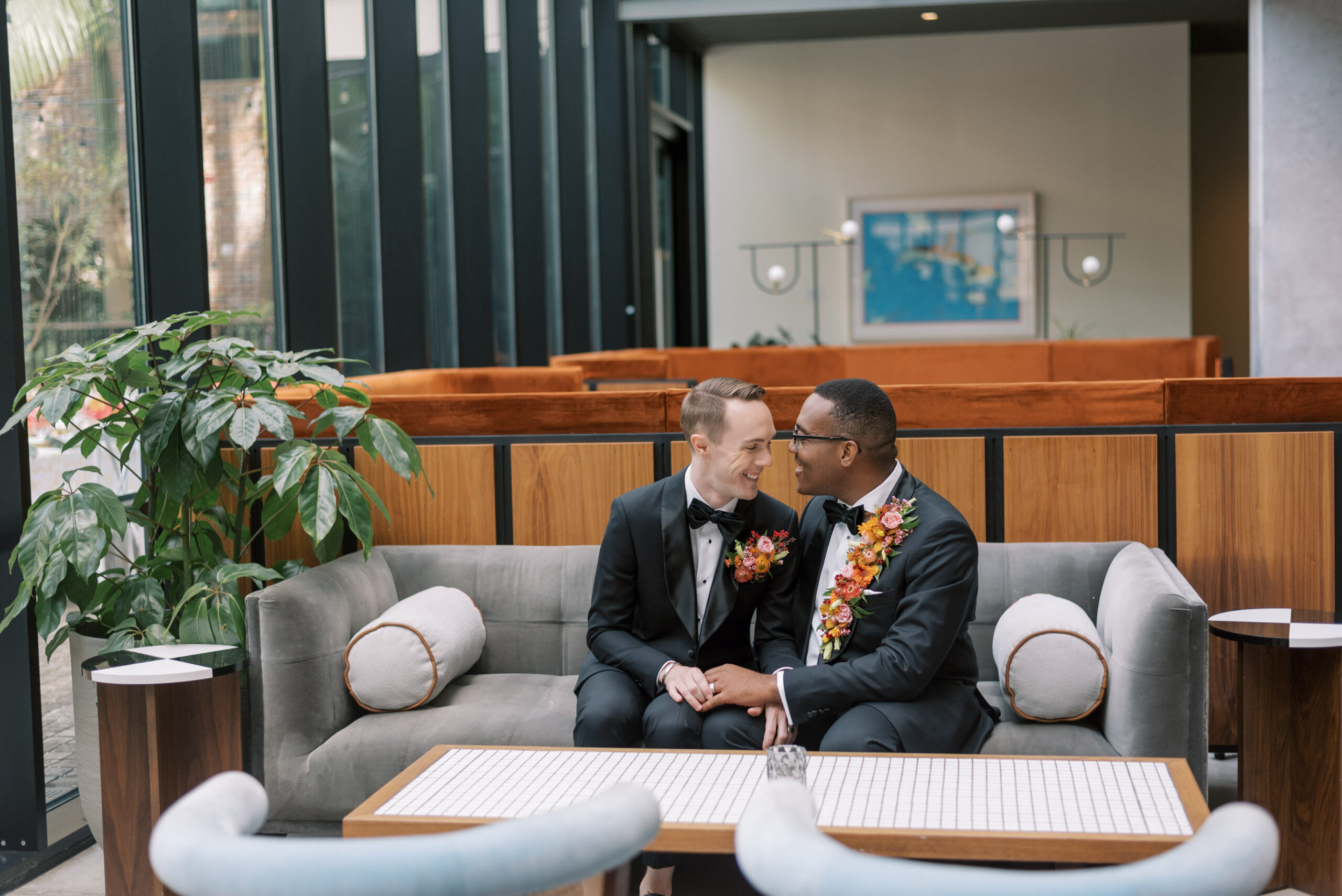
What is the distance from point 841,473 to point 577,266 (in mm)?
7420

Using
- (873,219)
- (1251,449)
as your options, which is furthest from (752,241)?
(1251,449)

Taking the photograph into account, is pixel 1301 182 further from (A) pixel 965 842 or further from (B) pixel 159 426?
(A) pixel 965 842

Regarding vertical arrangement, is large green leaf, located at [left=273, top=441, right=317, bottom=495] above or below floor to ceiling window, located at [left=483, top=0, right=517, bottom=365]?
below

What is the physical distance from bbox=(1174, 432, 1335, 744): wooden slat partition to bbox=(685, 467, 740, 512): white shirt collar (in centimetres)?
134

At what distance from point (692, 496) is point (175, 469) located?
4.20ft

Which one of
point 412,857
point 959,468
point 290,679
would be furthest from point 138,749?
point 959,468

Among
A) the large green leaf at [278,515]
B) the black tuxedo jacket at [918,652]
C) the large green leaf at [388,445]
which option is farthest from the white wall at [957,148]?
the black tuxedo jacket at [918,652]

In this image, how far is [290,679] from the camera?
8.96 ft

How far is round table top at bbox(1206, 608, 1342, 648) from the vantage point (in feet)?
7.89

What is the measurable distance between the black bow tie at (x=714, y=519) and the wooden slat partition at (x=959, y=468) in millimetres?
→ 833

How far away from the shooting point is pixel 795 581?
259cm

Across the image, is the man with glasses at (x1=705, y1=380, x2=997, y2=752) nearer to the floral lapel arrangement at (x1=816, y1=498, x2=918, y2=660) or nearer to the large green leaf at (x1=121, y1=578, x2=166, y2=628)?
the floral lapel arrangement at (x1=816, y1=498, x2=918, y2=660)

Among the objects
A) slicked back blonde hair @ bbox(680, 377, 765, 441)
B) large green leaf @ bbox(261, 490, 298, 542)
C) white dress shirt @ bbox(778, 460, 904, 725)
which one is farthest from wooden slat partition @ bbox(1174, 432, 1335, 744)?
large green leaf @ bbox(261, 490, 298, 542)

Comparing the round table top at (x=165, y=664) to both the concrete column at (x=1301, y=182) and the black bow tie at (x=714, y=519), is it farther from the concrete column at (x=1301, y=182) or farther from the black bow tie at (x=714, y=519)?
the concrete column at (x=1301, y=182)
